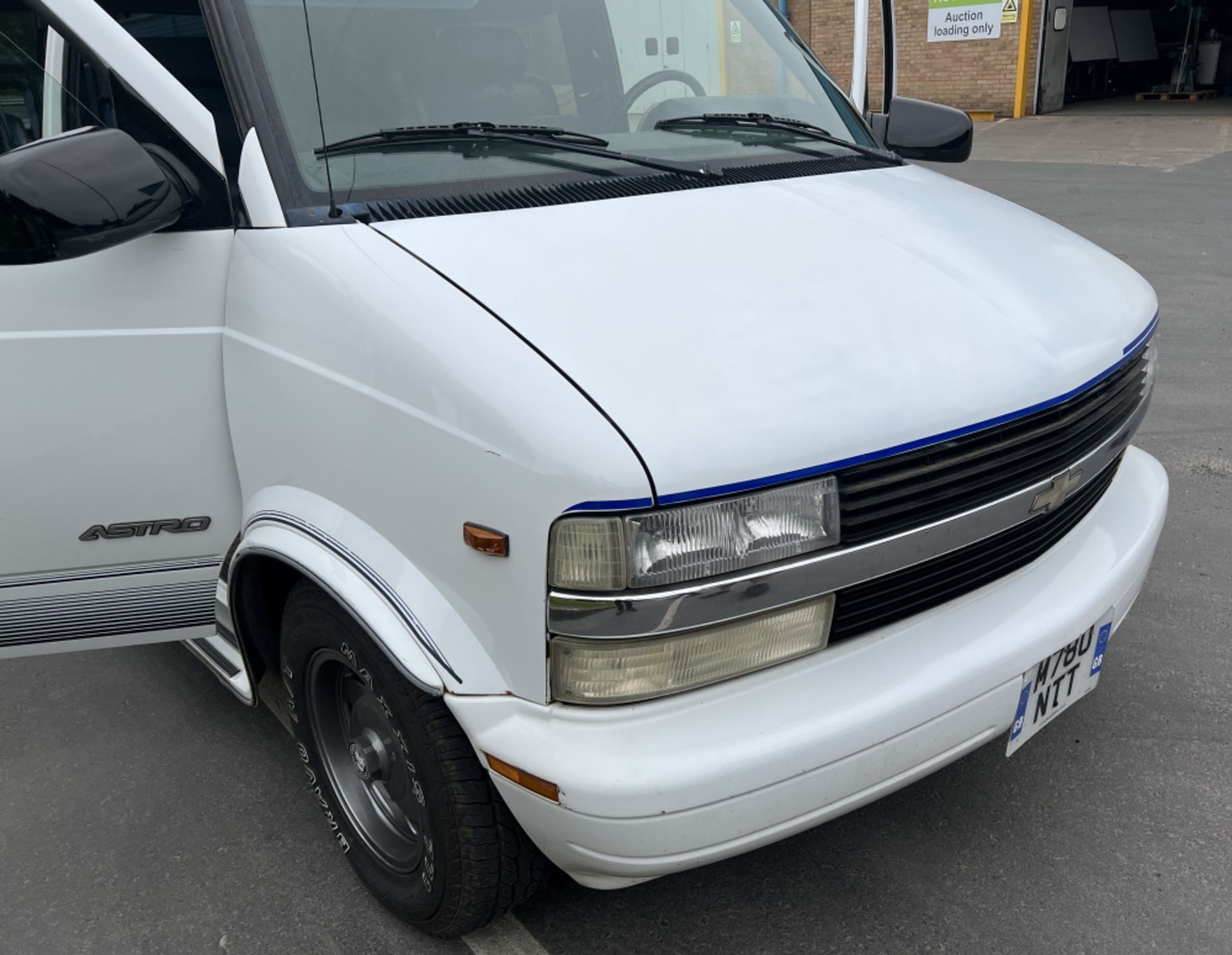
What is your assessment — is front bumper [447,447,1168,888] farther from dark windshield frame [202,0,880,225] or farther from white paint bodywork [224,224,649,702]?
dark windshield frame [202,0,880,225]

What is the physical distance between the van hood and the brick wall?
55.2 feet

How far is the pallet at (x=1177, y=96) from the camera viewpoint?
2027 centimetres

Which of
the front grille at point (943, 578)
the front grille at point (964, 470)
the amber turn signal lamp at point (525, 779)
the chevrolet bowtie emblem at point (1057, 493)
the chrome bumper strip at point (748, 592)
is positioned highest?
the front grille at point (964, 470)

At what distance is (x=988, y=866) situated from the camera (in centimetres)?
246

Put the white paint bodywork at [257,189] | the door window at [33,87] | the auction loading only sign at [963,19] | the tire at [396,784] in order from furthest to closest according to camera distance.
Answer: the auction loading only sign at [963,19] → the door window at [33,87] → the white paint bodywork at [257,189] → the tire at [396,784]

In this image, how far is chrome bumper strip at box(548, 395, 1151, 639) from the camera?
1.74 m

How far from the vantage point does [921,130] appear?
3.42m

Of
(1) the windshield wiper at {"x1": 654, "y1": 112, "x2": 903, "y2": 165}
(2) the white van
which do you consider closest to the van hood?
(2) the white van

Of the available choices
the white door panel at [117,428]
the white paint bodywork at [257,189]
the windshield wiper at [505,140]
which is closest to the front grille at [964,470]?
the windshield wiper at [505,140]

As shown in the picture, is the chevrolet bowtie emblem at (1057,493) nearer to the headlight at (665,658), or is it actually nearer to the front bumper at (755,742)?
the front bumper at (755,742)

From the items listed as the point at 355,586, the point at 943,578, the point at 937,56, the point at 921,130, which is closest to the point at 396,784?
the point at 355,586

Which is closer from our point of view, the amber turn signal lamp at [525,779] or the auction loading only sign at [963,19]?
the amber turn signal lamp at [525,779]

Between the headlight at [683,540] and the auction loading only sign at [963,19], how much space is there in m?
19.0

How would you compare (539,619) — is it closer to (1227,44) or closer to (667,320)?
(667,320)
